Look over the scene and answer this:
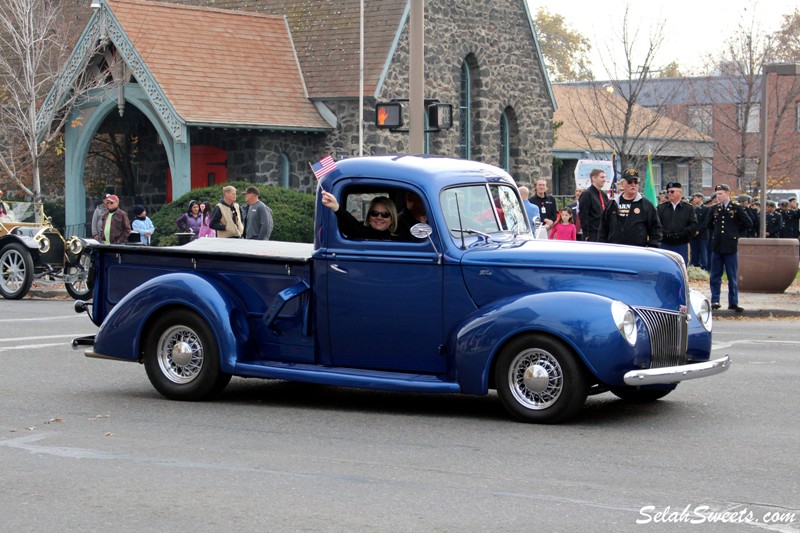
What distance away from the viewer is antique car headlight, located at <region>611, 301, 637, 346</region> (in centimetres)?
880

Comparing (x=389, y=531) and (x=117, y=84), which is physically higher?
(x=117, y=84)

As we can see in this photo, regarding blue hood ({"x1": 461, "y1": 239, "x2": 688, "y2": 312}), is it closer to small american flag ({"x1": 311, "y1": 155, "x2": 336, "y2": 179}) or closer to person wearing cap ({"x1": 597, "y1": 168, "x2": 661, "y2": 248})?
small american flag ({"x1": 311, "y1": 155, "x2": 336, "y2": 179})

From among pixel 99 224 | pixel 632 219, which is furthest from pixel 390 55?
pixel 632 219

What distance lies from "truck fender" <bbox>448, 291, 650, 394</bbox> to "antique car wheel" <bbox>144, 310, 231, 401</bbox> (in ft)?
7.01

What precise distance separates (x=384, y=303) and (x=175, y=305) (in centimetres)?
184

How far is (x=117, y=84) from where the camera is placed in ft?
96.8

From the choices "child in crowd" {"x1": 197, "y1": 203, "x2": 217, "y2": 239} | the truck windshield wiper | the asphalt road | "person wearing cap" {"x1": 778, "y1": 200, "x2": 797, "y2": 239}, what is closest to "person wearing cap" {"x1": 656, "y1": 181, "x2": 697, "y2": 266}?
the asphalt road

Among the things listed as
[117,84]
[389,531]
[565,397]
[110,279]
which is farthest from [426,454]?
[117,84]

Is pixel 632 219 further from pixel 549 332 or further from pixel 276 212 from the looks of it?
pixel 276 212

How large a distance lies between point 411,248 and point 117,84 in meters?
21.5

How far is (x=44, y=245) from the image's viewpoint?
21.5m

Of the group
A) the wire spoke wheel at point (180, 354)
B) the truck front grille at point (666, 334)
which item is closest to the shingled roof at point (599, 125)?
the wire spoke wheel at point (180, 354)

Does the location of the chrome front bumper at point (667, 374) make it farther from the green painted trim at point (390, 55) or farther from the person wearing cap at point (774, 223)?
the person wearing cap at point (774, 223)

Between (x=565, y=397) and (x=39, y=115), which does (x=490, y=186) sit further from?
(x=39, y=115)
